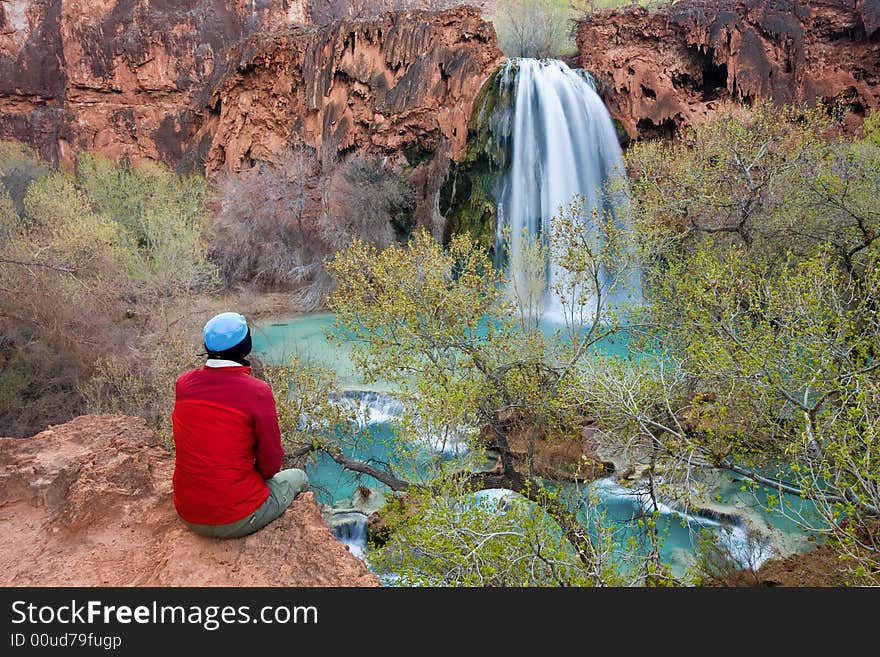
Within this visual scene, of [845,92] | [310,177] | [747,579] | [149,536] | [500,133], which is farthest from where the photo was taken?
[310,177]

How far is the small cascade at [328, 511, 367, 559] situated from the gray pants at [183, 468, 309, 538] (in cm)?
654

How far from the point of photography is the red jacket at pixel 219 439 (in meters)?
2.96

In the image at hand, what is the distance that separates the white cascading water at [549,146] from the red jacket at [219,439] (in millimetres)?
20202

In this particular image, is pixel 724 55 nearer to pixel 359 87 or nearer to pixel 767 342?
pixel 359 87

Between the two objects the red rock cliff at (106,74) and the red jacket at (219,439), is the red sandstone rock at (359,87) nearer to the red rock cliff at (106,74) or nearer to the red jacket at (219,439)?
the red rock cliff at (106,74)

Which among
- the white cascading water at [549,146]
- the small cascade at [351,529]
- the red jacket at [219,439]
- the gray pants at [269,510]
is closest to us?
the red jacket at [219,439]

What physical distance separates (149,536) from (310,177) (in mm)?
26537

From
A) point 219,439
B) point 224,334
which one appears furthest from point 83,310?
point 219,439

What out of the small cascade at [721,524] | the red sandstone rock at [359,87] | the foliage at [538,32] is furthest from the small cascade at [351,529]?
the foliage at [538,32]

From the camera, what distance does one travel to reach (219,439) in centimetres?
296

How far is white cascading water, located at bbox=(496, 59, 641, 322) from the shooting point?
22.6 meters

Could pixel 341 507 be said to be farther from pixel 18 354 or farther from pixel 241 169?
pixel 241 169

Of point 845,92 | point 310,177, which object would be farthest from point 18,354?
point 845,92

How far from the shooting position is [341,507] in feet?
34.4
